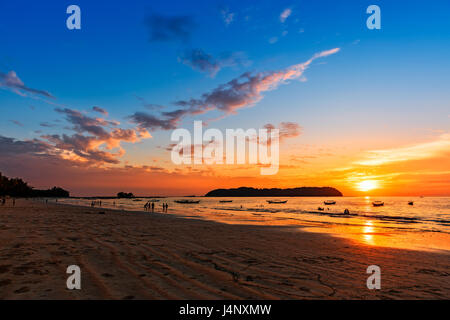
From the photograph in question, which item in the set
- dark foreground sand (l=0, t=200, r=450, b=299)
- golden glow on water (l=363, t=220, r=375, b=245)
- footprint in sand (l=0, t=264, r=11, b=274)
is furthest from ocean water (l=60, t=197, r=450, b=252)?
footprint in sand (l=0, t=264, r=11, b=274)

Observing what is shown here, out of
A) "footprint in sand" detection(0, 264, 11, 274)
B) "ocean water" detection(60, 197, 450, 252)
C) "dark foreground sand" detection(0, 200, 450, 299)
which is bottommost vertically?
"ocean water" detection(60, 197, 450, 252)

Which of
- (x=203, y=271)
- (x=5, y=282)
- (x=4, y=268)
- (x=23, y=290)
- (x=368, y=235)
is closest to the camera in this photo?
(x=23, y=290)

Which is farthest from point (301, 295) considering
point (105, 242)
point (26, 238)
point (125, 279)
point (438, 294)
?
point (26, 238)

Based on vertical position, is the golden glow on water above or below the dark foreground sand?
below

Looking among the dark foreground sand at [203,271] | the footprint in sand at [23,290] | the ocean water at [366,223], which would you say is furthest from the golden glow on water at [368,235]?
the footprint in sand at [23,290]

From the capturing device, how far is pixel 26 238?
40.9 feet

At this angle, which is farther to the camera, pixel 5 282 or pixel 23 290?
pixel 5 282

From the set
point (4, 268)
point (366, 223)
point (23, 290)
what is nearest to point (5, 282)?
point (23, 290)

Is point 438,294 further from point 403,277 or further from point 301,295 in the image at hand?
point 301,295

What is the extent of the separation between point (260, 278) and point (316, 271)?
226 cm

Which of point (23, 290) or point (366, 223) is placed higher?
point (23, 290)

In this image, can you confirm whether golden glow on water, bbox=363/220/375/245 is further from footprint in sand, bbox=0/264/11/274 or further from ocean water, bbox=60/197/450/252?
footprint in sand, bbox=0/264/11/274

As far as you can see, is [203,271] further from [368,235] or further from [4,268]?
[368,235]

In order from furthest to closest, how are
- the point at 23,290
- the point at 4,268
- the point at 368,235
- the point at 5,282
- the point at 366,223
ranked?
the point at 366,223, the point at 368,235, the point at 4,268, the point at 5,282, the point at 23,290
